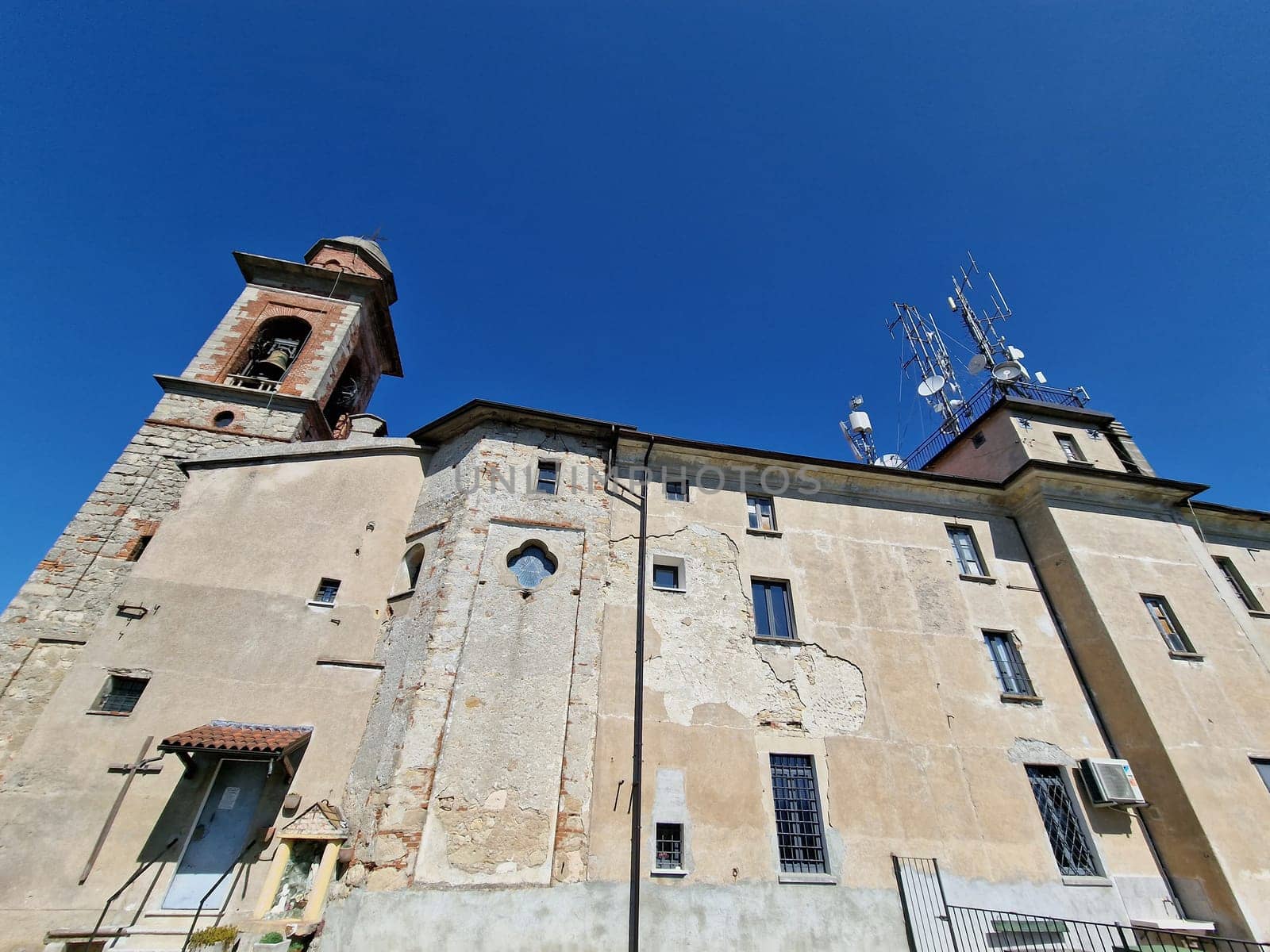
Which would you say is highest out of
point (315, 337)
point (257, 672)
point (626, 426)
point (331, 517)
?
point (315, 337)

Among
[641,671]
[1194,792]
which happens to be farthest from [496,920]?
[1194,792]

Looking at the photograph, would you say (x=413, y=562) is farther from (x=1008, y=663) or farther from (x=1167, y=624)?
(x=1167, y=624)

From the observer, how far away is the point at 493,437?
13547mm

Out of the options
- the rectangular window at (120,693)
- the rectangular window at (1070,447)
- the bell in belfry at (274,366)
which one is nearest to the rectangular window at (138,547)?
the rectangular window at (120,693)

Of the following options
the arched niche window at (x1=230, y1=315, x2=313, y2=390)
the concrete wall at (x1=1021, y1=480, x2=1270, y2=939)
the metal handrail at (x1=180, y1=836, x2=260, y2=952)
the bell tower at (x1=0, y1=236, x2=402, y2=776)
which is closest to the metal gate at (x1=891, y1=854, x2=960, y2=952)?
the concrete wall at (x1=1021, y1=480, x2=1270, y2=939)

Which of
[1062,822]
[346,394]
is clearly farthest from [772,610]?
[346,394]

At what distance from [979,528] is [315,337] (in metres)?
21.0

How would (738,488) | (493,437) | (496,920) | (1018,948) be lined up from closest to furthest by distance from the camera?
(496,920)
(1018,948)
(493,437)
(738,488)

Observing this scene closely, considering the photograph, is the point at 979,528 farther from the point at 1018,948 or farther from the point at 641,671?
the point at 641,671

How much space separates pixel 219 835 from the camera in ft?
30.1

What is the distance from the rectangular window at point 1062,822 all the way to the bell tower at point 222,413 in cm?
1851

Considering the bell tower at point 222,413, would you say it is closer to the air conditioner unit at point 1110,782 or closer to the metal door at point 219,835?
the metal door at point 219,835

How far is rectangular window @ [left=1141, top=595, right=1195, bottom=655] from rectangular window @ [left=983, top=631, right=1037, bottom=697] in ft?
11.4

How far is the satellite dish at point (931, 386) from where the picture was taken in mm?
21400
